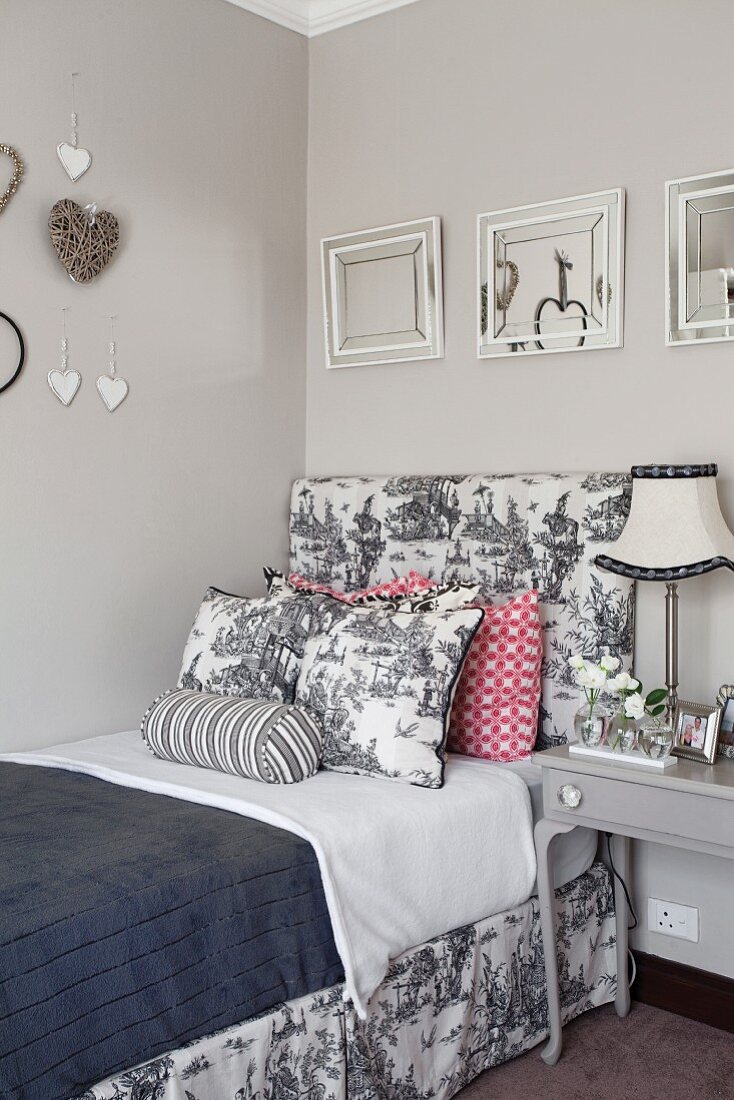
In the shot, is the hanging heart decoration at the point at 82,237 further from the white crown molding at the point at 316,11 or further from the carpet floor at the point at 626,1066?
the carpet floor at the point at 626,1066

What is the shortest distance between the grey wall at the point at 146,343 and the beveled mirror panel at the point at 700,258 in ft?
4.10

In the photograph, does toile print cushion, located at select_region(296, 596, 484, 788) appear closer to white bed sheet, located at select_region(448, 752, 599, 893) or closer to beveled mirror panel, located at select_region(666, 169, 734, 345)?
white bed sheet, located at select_region(448, 752, 599, 893)

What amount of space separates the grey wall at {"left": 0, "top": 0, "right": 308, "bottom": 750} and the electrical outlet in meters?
1.43

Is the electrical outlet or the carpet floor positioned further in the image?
the electrical outlet

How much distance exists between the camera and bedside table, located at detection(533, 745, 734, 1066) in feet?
6.91

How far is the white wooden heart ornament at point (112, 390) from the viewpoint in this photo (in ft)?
9.40

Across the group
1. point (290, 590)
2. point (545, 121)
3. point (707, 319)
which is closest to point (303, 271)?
point (545, 121)


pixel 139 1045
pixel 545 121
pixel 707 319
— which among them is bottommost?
pixel 139 1045

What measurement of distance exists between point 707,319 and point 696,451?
1.02 feet

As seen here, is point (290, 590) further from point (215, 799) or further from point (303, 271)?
point (303, 271)

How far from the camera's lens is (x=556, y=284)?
9.31 ft

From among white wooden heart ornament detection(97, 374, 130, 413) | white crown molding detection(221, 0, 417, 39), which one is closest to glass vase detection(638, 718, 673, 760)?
white wooden heart ornament detection(97, 374, 130, 413)

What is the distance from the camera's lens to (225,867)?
189 cm

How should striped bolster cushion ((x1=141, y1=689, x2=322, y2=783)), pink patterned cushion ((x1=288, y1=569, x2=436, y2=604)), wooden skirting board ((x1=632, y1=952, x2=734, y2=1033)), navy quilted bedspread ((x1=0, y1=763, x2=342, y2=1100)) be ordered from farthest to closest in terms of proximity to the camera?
pink patterned cushion ((x1=288, y1=569, x2=436, y2=604))
wooden skirting board ((x1=632, y1=952, x2=734, y2=1033))
striped bolster cushion ((x1=141, y1=689, x2=322, y2=783))
navy quilted bedspread ((x1=0, y1=763, x2=342, y2=1100))
